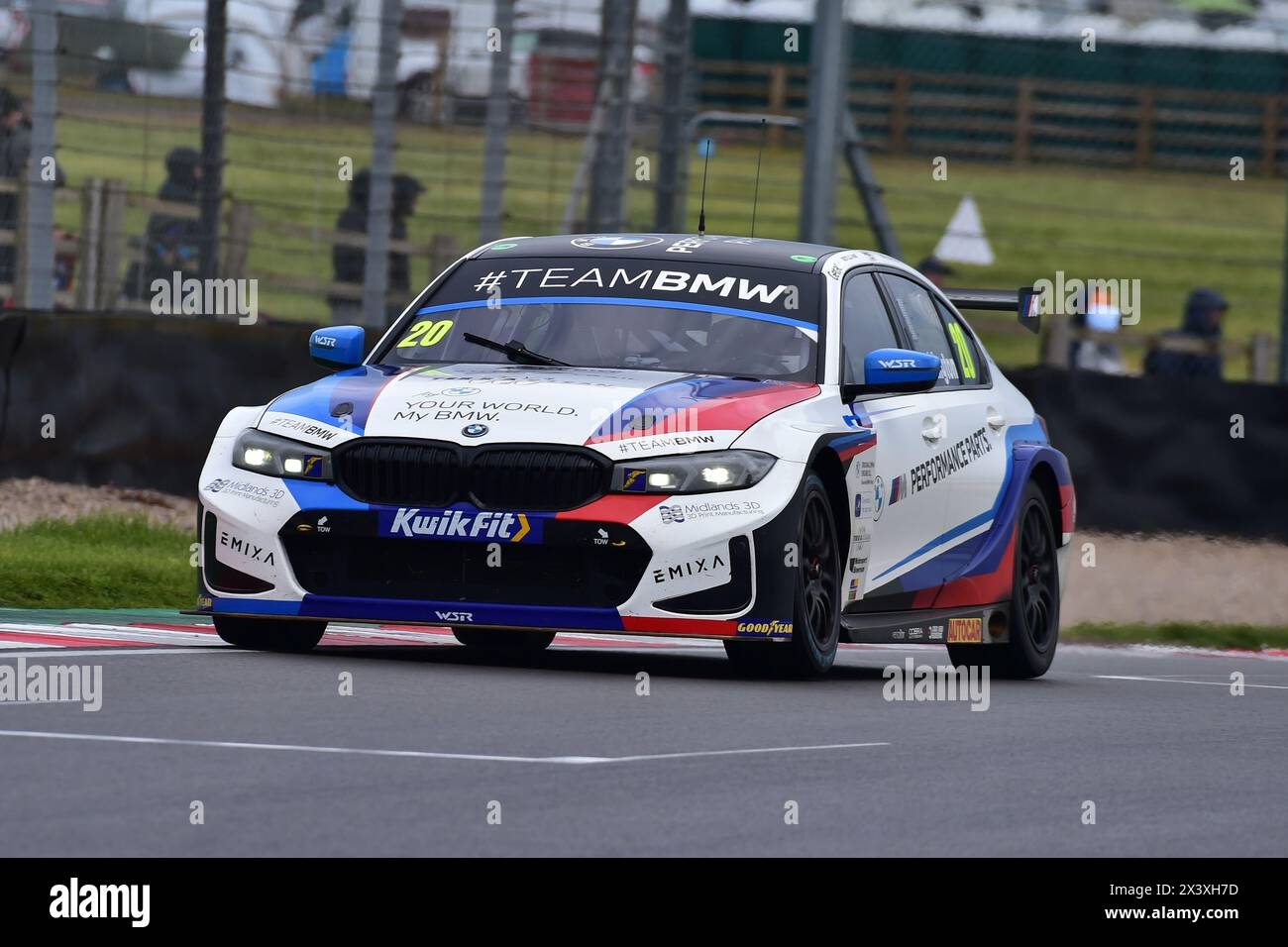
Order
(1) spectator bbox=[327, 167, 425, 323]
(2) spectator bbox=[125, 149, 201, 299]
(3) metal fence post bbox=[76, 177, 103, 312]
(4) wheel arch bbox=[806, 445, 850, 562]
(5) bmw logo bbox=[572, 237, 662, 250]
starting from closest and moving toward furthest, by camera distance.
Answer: (4) wheel arch bbox=[806, 445, 850, 562]
(5) bmw logo bbox=[572, 237, 662, 250]
(2) spectator bbox=[125, 149, 201, 299]
(1) spectator bbox=[327, 167, 425, 323]
(3) metal fence post bbox=[76, 177, 103, 312]

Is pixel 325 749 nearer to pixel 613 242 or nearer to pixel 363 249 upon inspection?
pixel 613 242

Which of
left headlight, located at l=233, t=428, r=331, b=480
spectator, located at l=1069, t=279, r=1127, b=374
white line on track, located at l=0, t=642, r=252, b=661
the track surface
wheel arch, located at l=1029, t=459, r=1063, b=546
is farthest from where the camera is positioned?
spectator, located at l=1069, t=279, r=1127, b=374

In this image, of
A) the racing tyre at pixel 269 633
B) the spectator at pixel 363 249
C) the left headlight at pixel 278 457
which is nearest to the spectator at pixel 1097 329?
the spectator at pixel 363 249

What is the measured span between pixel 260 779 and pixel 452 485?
2709 mm

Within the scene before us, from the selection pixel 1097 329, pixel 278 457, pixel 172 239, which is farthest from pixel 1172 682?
pixel 1097 329

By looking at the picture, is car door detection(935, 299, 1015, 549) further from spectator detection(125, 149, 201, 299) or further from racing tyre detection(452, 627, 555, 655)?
spectator detection(125, 149, 201, 299)

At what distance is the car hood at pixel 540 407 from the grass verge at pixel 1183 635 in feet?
18.6

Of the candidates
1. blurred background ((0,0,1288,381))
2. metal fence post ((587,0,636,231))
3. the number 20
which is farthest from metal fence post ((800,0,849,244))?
the number 20

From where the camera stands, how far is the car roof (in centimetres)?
1088

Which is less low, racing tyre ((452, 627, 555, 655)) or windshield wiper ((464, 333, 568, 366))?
windshield wiper ((464, 333, 568, 366))

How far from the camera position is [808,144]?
17.8 meters

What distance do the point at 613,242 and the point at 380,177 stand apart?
6185 mm

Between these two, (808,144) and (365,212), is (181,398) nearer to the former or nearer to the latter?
(365,212)
